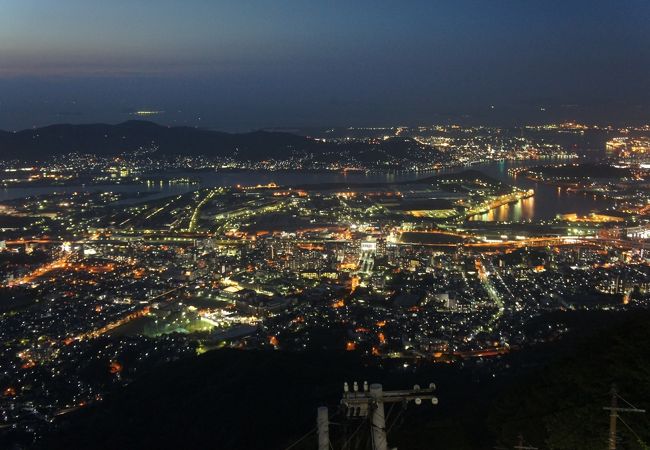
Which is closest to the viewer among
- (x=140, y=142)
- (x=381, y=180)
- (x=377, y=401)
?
(x=377, y=401)

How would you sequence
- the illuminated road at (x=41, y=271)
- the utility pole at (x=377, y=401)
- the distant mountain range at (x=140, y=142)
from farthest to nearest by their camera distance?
the distant mountain range at (x=140, y=142) → the illuminated road at (x=41, y=271) → the utility pole at (x=377, y=401)

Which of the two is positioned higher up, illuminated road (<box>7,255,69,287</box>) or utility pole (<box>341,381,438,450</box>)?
utility pole (<box>341,381,438,450</box>)

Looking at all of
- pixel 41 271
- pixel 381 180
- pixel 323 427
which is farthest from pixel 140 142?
pixel 323 427

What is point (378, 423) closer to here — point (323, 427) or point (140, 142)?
point (323, 427)

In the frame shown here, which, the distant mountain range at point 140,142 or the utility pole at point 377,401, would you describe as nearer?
the utility pole at point 377,401

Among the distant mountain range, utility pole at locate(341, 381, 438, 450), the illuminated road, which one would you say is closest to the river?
the distant mountain range

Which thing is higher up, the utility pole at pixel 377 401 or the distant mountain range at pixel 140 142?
the utility pole at pixel 377 401

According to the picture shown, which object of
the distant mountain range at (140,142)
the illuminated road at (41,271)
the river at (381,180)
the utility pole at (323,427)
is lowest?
the river at (381,180)

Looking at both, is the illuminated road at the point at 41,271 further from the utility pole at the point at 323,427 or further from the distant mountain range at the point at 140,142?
the distant mountain range at the point at 140,142

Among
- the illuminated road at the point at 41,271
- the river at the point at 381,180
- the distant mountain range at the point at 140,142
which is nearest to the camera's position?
the illuminated road at the point at 41,271

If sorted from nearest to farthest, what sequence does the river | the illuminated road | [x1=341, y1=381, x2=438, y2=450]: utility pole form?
[x1=341, y1=381, x2=438, y2=450]: utility pole
the illuminated road
the river

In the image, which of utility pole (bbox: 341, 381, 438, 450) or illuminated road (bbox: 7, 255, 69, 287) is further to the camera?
illuminated road (bbox: 7, 255, 69, 287)

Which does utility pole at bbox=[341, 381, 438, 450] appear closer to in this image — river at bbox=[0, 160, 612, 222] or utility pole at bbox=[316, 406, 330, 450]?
utility pole at bbox=[316, 406, 330, 450]

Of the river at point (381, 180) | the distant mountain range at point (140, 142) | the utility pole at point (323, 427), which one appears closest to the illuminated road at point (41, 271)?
the river at point (381, 180)
